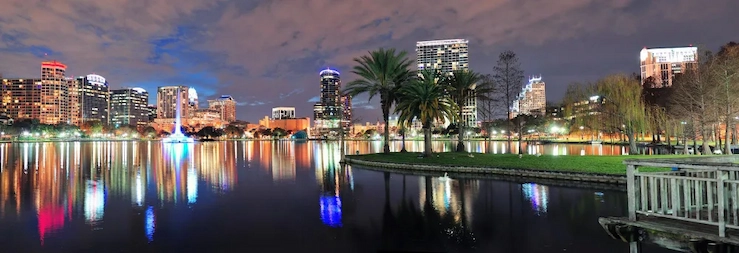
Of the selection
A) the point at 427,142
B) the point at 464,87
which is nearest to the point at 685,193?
the point at 427,142

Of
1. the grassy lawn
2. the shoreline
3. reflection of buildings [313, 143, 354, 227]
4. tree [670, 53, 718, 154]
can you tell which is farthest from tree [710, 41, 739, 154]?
reflection of buildings [313, 143, 354, 227]

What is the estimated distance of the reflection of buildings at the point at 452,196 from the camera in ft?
49.5

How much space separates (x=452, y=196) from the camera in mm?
18641

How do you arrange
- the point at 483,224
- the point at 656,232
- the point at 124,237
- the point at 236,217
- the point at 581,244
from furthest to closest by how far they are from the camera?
1. the point at 236,217
2. the point at 483,224
3. the point at 124,237
4. the point at 581,244
5. the point at 656,232

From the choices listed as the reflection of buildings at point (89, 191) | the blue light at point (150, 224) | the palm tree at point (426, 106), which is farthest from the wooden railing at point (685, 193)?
the palm tree at point (426, 106)

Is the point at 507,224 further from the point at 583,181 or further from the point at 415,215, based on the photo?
the point at 583,181

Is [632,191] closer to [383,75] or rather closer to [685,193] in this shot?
[685,193]

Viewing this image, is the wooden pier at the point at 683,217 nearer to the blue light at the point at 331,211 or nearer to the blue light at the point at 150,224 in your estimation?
the blue light at the point at 331,211

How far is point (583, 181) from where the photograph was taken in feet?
74.4

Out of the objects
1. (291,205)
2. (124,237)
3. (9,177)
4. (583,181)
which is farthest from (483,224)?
(9,177)

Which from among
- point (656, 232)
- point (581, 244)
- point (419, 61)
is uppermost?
point (419, 61)

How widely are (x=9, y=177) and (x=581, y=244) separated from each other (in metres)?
33.2

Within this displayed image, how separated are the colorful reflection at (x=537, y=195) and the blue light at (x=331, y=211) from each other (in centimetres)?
733

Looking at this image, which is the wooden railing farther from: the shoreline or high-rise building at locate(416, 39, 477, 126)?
high-rise building at locate(416, 39, 477, 126)
